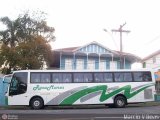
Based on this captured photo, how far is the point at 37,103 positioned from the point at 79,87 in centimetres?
327

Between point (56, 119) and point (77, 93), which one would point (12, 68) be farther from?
point (56, 119)

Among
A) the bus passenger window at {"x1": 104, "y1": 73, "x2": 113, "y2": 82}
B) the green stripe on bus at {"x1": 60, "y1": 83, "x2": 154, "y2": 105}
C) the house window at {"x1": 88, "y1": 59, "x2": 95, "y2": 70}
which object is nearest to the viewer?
the green stripe on bus at {"x1": 60, "y1": 83, "x2": 154, "y2": 105}

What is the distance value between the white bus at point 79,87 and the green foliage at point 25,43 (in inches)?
574

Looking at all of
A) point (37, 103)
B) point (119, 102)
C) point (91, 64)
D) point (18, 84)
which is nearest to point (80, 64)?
point (91, 64)

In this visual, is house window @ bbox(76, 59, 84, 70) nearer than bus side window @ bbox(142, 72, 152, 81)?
No

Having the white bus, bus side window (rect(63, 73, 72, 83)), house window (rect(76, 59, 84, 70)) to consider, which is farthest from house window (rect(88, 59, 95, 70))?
bus side window (rect(63, 73, 72, 83))

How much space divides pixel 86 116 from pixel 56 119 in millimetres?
979

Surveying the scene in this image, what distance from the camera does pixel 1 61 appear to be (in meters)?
40.9

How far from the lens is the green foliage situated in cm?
3988

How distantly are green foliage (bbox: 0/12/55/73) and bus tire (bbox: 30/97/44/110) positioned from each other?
14.8 meters

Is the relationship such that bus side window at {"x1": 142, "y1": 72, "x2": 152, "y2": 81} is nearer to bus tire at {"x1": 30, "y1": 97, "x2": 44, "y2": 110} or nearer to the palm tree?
bus tire at {"x1": 30, "y1": 97, "x2": 44, "y2": 110}

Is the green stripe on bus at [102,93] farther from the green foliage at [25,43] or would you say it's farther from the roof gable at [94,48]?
the roof gable at [94,48]

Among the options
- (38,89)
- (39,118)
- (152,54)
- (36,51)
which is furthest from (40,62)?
(39,118)

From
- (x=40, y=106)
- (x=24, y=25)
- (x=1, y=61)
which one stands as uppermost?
(x=24, y=25)
